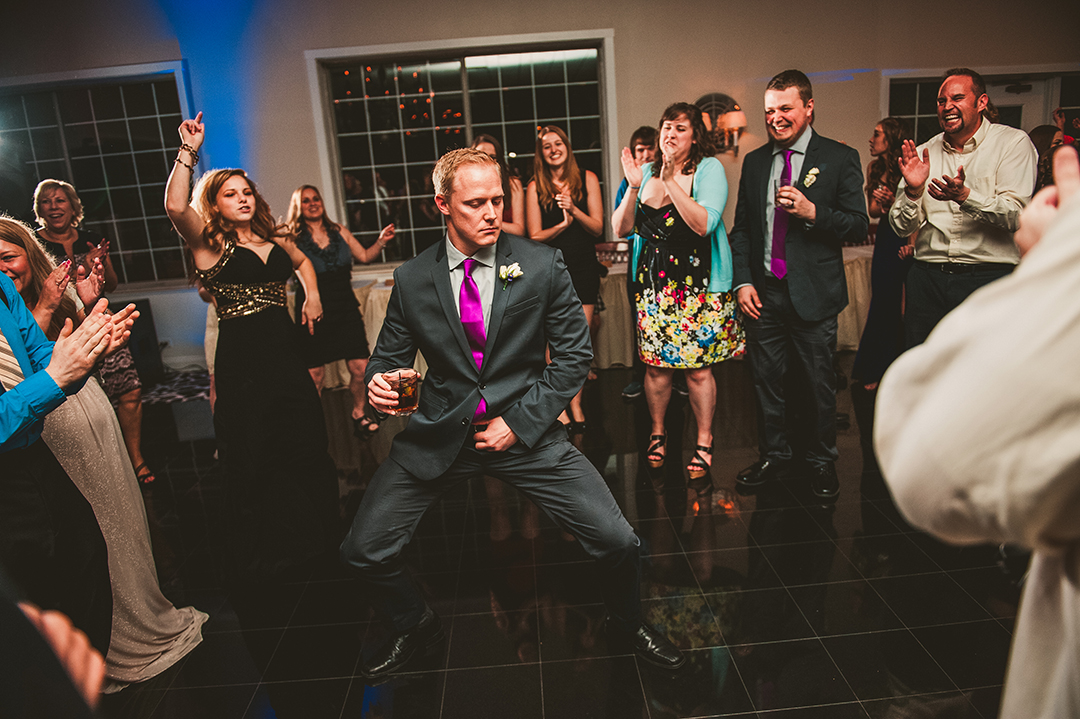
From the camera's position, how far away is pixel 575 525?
210 centimetres

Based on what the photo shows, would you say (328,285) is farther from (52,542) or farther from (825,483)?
(825,483)

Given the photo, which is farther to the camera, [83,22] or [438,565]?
[83,22]

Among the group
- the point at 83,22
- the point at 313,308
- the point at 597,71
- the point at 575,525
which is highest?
the point at 83,22

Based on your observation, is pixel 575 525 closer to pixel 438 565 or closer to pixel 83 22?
pixel 438 565

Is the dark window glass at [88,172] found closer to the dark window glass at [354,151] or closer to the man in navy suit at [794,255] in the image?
the dark window glass at [354,151]

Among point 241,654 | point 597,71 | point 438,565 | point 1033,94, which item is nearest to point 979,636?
point 438,565

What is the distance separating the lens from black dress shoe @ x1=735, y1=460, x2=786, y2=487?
11.1 feet

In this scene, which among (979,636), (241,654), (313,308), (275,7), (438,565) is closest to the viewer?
(979,636)

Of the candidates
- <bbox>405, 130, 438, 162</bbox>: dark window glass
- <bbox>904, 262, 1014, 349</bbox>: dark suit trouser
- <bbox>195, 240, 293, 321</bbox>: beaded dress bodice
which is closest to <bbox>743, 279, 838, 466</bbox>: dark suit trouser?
<bbox>904, 262, 1014, 349</bbox>: dark suit trouser

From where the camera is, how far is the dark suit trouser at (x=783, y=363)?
A: 126 inches

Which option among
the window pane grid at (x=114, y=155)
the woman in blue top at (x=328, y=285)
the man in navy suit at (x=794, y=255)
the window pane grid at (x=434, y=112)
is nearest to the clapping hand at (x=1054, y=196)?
the man in navy suit at (x=794, y=255)

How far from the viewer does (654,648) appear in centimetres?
216

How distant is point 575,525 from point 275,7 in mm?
6921

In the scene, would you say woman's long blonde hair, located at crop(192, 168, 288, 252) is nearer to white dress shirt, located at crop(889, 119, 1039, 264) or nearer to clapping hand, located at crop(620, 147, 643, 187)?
clapping hand, located at crop(620, 147, 643, 187)
